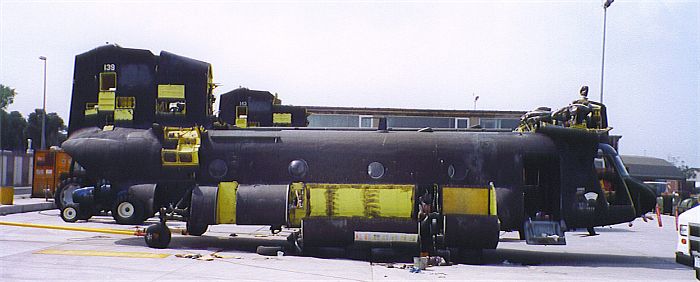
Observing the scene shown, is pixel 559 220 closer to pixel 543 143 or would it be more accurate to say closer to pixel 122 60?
pixel 543 143

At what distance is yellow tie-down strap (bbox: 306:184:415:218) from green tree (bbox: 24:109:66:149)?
61541mm

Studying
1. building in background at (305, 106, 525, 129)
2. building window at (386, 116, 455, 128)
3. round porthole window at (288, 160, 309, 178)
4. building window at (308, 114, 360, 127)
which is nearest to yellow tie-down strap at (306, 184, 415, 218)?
round porthole window at (288, 160, 309, 178)

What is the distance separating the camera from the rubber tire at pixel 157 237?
17.0m

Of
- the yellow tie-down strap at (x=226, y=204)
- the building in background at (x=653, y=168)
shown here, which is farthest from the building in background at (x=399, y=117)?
the yellow tie-down strap at (x=226, y=204)

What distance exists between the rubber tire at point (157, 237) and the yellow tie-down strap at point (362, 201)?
3906 millimetres

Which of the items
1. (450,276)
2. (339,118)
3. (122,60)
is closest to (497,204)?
(450,276)

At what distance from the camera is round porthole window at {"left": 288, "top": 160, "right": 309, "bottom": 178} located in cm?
1705

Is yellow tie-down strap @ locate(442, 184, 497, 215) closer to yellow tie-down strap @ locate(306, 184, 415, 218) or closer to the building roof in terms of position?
yellow tie-down strap @ locate(306, 184, 415, 218)

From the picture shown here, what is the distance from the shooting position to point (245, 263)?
14.7 meters

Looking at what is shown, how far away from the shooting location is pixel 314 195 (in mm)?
16562

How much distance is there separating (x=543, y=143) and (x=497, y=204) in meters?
2.16

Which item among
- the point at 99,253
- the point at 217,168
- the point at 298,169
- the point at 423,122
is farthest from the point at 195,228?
the point at 423,122

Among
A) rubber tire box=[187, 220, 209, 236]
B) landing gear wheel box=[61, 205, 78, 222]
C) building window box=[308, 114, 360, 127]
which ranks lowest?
landing gear wheel box=[61, 205, 78, 222]

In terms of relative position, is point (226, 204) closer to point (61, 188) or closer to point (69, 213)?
point (69, 213)
